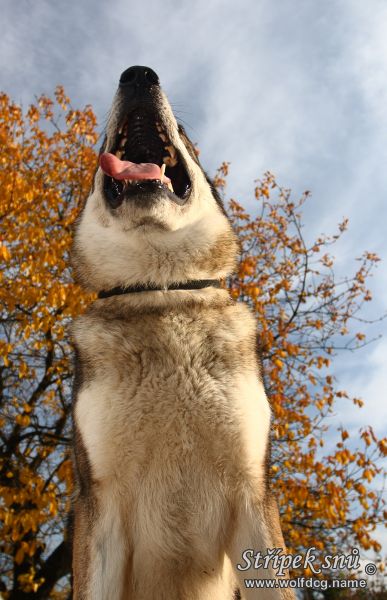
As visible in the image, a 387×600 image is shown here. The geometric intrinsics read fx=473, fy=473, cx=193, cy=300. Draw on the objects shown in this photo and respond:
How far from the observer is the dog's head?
9.27 feet

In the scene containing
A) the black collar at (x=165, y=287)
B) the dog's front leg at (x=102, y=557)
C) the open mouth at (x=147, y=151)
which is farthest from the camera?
the open mouth at (x=147, y=151)

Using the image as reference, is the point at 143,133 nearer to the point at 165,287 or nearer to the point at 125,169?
the point at 125,169

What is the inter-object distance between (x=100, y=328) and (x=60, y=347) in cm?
547

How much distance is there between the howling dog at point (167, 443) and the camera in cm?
225

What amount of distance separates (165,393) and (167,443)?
0.77 ft

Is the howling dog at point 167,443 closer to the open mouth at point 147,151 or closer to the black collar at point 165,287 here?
the black collar at point 165,287

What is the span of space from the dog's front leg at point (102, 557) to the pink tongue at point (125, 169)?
1.82m

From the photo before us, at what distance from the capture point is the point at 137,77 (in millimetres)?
3139

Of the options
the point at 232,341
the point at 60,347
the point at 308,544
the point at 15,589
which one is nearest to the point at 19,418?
the point at 60,347

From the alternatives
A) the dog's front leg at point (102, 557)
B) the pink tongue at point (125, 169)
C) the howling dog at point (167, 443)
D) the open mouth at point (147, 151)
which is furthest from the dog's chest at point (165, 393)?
the open mouth at point (147, 151)

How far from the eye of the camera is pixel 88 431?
2342 millimetres

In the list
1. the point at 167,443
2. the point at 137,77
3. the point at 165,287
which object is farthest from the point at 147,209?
the point at 167,443

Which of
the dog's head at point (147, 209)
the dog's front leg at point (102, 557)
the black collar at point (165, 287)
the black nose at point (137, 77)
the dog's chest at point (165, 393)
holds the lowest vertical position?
the dog's front leg at point (102, 557)

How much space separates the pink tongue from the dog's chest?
2.89 feet
